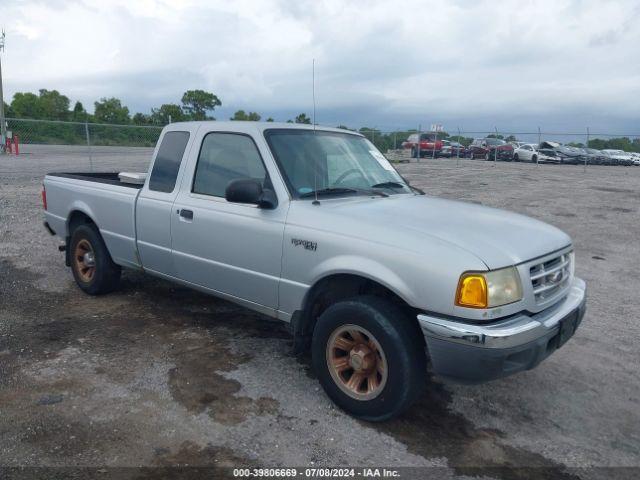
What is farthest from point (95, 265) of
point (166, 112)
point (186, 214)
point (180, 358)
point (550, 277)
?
point (166, 112)

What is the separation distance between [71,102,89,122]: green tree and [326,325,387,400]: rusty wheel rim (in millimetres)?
57007

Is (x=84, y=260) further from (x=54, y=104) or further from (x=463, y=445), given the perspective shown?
(x=54, y=104)

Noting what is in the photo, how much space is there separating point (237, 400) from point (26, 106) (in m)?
71.0

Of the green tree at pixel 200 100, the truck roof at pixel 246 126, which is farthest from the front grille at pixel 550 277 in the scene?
the green tree at pixel 200 100

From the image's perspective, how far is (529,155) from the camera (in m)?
33.8

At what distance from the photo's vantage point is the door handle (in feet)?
14.7

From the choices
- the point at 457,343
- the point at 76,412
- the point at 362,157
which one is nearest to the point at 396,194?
the point at 362,157

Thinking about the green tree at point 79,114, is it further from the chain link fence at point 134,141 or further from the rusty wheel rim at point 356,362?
the rusty wheel rim at point 356,362

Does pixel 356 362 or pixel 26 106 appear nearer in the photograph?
pixel 356 362

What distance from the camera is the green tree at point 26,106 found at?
190 feet

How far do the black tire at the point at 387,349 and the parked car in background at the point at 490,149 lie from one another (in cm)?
3219

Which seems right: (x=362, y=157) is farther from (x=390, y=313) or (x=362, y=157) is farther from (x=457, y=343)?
(x=457, y=343)

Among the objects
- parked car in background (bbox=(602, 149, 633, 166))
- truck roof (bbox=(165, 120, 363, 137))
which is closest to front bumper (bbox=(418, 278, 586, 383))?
truck roof (bbox=(165, 120, 363, 137))

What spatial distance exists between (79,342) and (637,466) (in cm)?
412
